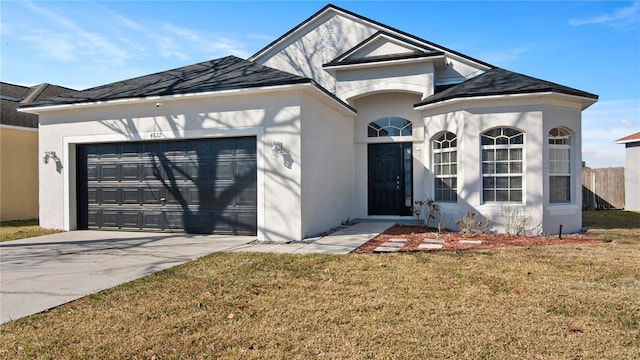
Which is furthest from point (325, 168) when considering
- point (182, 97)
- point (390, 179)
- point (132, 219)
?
point (132, 219)

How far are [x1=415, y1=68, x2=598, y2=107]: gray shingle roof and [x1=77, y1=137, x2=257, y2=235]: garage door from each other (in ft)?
18.2

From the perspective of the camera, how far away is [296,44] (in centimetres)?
1444

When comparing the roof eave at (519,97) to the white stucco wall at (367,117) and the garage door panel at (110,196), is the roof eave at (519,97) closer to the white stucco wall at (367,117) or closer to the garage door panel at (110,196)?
the white stucco wall at (367,117)

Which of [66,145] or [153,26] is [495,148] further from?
[66,145]

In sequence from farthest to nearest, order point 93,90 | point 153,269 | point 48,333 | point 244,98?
point 93,90 < point 244,98 < point 153,269 < point 48,333

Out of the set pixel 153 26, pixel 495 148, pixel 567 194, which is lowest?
pixel 567 194

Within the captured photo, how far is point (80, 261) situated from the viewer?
6.92m

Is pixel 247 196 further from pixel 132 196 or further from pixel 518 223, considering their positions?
pixel 518 223

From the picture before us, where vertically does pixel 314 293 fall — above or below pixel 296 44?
below

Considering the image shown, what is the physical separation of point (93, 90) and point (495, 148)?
37.8ft

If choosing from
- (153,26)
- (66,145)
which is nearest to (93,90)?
(66,145)

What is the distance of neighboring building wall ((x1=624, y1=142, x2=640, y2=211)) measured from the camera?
56.4 ft

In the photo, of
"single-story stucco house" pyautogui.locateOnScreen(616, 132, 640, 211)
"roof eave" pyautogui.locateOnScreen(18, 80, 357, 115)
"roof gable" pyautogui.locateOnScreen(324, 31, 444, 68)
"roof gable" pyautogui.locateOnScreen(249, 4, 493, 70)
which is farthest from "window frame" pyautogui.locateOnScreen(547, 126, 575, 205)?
"single-story stucco house" pyautogui.locateOnScreen(616, 132, 640, 211)

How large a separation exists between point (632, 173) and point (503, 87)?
39.6 feet
